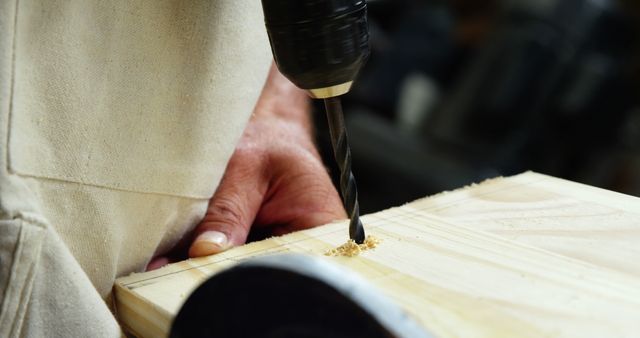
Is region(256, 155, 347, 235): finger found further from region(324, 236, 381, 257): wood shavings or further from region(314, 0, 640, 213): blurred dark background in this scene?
region(314, 0, 640, 213): blurred dark background

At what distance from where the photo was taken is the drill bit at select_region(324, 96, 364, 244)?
432mm

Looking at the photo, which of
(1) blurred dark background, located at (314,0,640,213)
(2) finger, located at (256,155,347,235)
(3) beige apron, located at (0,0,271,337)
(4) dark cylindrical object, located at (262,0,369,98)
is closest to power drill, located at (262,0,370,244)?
(4) dark cylindrical object, located at (262,0,369,98)

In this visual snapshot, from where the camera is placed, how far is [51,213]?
0.41 metres

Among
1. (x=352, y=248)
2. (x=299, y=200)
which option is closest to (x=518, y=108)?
(x=299, y=200)

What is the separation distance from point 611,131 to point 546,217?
1.92 metres

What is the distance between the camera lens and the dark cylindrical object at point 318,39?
1.22 feet

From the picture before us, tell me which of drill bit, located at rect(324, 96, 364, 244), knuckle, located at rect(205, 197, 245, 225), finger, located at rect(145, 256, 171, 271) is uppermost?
drill bit, located at rect(324, 96, 364, 244)

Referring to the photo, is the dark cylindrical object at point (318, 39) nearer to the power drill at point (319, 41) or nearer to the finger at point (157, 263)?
the power drill at point (319, 41)

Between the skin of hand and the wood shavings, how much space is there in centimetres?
9

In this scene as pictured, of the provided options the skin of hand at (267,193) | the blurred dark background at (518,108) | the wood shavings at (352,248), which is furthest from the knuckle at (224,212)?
the blurred dark background at (518,108)

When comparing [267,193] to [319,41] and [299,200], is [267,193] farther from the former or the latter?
[319,41]

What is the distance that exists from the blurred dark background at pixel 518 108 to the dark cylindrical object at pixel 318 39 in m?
1.72

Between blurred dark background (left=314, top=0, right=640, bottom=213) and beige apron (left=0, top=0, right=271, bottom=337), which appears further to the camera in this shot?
blurred dark background (left=314, top=0, right=640, bottom=213)

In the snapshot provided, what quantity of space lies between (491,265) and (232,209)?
8.7 inches
